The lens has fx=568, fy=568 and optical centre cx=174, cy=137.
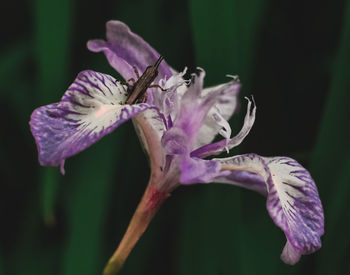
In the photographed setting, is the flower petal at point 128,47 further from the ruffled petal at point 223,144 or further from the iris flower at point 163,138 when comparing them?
the ruffled petal at point 223,144

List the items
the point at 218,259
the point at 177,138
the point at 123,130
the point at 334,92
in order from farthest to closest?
the point at 123,130 → the point at 218,259 → the point at 334,92 → the point at 177,138

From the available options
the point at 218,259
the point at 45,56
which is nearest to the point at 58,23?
the point at 45,56

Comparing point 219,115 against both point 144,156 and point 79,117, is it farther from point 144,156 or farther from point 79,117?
point 144,156

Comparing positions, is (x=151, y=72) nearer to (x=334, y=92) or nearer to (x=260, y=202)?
(x=334, y=92)

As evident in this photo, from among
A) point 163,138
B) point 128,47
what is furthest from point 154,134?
point 128,47

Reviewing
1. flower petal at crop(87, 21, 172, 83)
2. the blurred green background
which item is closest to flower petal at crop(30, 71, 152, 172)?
flower petal at crop(87, 21, 172, 83)

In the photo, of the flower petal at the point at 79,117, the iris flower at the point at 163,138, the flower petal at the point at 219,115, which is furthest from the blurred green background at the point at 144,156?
the flower petal at the point at 79,117
